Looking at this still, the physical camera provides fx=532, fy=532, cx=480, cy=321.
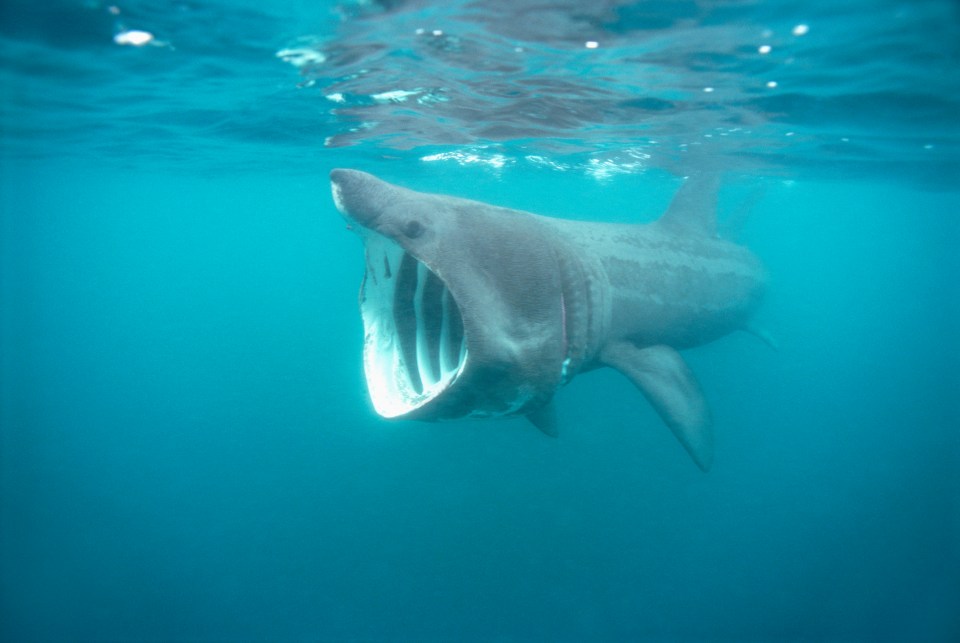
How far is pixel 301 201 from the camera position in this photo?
4294cm

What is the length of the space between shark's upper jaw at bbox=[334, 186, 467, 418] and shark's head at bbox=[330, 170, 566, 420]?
0.04 ft

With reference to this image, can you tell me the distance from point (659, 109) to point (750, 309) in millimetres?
4606

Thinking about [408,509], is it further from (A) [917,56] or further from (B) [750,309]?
(A) [917,56]

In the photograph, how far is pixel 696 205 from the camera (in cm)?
1025

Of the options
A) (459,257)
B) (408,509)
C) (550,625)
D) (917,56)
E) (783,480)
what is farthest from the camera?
(783,480)

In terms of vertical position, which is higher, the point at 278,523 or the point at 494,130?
the point at 494,130

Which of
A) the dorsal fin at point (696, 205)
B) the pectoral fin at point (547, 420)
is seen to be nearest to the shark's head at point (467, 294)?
the pectoral fin at point (547, 420)

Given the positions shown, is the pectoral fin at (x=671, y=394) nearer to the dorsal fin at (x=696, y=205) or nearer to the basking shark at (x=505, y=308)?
the basking shark at (x=505, y=308)

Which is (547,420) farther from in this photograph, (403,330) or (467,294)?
(467,294)

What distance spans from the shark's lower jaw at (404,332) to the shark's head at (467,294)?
13 mm

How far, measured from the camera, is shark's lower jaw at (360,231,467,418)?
428 cm

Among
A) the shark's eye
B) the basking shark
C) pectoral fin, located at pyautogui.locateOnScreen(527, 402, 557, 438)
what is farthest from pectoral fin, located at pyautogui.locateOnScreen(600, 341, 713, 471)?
the shark's eye

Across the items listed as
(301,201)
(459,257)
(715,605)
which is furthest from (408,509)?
(301,201)

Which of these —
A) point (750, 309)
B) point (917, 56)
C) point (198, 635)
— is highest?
point (917, 56)
